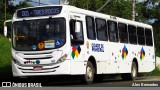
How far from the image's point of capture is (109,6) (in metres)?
43.0

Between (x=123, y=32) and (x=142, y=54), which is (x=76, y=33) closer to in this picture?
(x=123, y=32)

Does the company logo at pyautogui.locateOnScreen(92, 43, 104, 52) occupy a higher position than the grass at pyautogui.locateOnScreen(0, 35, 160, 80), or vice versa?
the company logo at pyautogui.locateOnScreen(92, 43, 104, 52)

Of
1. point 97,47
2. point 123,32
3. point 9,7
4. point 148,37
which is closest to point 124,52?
point 123,32

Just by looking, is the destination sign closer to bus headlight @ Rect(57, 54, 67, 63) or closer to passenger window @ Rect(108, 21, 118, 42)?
bus headlight @ Rect(57, 54, 67, 63)

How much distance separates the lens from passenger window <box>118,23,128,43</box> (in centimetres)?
2441

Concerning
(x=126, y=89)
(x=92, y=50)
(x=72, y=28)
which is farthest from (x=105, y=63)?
(x=126, y=89)

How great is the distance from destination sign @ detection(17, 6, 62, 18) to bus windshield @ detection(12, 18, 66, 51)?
0.29 meters

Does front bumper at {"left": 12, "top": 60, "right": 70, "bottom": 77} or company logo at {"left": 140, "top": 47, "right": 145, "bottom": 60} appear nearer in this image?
front bumper at {"left": 12, "top": 60, "right": 70, "bottom": 77}

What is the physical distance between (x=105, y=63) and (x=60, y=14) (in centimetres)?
435

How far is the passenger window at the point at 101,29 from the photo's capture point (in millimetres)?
21656

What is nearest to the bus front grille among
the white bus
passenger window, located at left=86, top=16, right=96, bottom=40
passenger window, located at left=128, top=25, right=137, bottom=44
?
the white bus

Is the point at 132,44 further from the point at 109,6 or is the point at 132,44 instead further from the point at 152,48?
the point at 109,6

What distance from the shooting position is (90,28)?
20.7 metres

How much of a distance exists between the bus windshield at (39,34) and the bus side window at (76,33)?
0.44m
